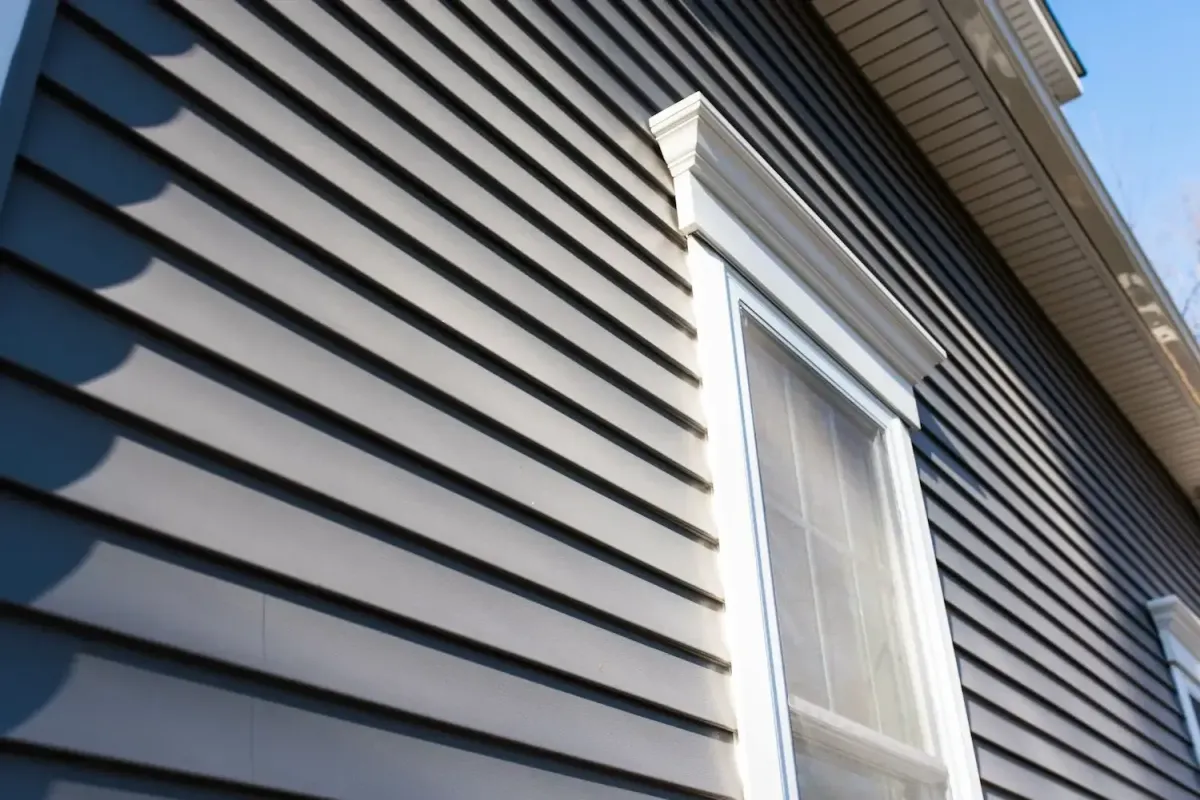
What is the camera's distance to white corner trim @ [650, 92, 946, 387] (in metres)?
2.70

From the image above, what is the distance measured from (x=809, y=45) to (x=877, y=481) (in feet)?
5.73

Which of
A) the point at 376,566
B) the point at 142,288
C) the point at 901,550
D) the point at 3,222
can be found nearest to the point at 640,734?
the point at 376,566

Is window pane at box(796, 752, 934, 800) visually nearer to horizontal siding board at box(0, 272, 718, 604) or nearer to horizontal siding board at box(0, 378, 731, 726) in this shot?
horizontal siding board at box(0, 378, 731, 726)

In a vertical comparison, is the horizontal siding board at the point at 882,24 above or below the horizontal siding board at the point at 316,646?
above

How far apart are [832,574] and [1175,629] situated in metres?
4.29

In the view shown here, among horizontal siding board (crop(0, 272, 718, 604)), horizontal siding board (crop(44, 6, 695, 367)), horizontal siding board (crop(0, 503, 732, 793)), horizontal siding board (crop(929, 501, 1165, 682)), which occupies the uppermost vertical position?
horizontal siding board (crop(929, 501, 1165, 682))

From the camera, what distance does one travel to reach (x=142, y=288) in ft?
4.51

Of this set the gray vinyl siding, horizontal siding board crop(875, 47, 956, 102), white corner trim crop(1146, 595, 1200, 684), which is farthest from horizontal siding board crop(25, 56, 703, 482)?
white corner trim crop(1146, 595, 1200, 684)

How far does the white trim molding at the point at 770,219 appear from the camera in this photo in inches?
106

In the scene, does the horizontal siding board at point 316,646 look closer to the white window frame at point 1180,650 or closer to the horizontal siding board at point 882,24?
the horizontal siding board at point 882,24

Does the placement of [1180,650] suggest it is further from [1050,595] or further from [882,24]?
[882,24]

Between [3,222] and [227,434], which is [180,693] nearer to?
[227,434]

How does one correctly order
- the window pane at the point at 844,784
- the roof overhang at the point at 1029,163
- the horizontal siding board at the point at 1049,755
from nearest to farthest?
1. the window pane at the point at 844,784
2. the horizontal siding board at the point at 1049,755
3. the roof overhang at the point at 1029,163

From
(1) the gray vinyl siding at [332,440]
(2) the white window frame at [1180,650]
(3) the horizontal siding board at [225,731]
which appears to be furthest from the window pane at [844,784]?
(2) the white window frame at [1180,650]
